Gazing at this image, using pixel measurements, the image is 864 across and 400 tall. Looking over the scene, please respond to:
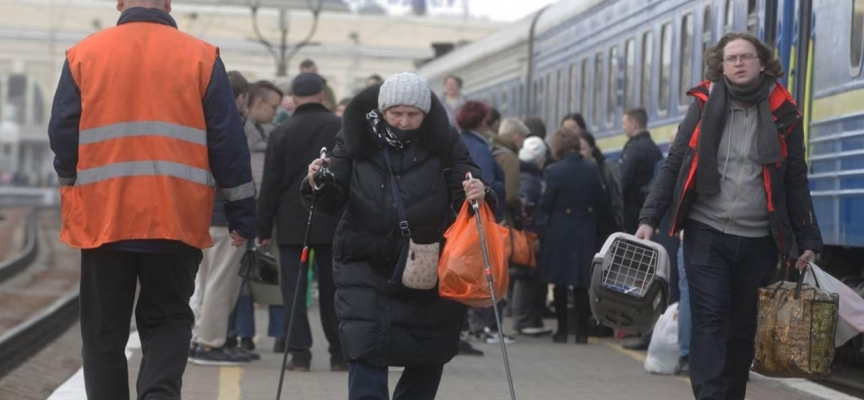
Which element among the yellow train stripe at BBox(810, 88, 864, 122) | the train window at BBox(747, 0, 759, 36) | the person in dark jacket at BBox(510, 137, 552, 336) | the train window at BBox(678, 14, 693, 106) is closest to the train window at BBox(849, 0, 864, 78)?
the yellow train stripe at BBox(810, 88, 864, 122)

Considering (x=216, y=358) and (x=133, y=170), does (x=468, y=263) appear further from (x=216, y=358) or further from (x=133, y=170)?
(x=216, y=358)

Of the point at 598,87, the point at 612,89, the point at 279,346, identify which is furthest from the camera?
the point at 598,87

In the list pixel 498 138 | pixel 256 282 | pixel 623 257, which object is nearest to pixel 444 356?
pixel 623 257

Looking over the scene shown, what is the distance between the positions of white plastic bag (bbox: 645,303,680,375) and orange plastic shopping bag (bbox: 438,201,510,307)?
13.5ft

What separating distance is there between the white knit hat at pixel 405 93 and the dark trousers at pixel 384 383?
40.8 inches

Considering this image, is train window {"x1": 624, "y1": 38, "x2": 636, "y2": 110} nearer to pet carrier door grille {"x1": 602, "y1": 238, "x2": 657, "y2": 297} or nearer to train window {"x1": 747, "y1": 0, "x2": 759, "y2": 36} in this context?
train window {"x1": 747, "y1": 0, "x2": 759, "y2": 36}

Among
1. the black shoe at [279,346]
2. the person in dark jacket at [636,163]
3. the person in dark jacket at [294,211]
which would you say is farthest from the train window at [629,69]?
the person in dark jacket at [294,211]

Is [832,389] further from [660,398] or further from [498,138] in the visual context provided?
[498,138]

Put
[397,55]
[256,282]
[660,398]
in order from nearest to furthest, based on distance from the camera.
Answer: [660,398], [256,282], [397,55]

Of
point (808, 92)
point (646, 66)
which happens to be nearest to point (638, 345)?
point (808, 92)

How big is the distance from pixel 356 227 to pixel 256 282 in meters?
4.57

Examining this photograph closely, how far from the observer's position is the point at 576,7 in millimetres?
21203

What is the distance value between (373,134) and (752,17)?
6206 millimetres

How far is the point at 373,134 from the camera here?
7379mm
